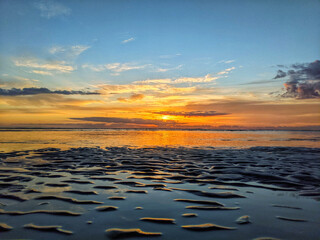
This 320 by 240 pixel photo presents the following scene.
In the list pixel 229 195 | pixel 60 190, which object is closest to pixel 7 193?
pixel 60 190

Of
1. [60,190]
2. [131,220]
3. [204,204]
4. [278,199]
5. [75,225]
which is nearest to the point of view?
[75,225]

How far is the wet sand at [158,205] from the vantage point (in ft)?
14.8

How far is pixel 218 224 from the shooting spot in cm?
486

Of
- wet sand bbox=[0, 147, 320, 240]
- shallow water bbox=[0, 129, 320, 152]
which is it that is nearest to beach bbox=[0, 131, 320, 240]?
wet sand bbox=[0, 147, 320, 240]

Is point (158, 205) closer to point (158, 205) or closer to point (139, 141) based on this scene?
point (158, 205)

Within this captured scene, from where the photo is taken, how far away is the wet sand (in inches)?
177

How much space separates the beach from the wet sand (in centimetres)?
2

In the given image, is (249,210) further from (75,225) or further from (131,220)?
(75,225)

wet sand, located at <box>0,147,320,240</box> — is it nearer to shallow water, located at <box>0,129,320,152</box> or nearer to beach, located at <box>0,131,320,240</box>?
beach, located at <box>0,131,320,240</box>

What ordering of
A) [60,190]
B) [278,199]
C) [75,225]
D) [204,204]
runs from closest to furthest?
[75,225], [204,204], [278,199], [60,190]

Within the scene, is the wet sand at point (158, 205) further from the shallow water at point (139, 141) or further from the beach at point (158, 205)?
the shallow water at point (139, 141)

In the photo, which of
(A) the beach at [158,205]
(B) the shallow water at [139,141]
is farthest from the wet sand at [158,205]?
(B) the shallow water at [139,141]

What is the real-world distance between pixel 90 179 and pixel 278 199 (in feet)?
22.2

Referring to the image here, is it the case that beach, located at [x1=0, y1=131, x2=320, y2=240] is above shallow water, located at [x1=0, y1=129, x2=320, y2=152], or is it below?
above
